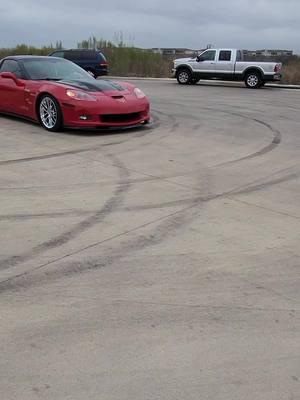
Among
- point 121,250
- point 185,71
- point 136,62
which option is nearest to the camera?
point 121,250

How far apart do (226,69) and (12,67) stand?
1587 cm

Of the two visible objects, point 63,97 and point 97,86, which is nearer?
point 63,97

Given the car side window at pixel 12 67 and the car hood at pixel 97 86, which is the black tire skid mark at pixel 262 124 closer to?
the car hood at pixel 97 86

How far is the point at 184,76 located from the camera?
26.5m

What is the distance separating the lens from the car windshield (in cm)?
1069

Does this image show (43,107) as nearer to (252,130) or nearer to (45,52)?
(252,130)

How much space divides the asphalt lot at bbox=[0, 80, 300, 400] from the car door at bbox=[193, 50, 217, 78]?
18.5 m

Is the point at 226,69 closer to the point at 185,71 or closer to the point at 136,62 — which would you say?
the point at 185,71

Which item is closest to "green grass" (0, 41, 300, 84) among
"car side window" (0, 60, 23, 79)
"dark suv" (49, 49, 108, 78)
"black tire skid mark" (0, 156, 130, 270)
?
"dark suv" (49, 49, 108, 78)

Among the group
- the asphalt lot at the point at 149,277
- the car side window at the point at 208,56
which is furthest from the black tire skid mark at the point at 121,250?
the car side window at the point at 208,56

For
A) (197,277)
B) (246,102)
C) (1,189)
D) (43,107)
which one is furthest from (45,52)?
(197,277)

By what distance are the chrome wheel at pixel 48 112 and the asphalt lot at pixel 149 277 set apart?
78.2 inches

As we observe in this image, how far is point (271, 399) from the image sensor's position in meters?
2.72

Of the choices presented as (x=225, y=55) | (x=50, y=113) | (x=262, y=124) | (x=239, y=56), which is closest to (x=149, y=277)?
(x=50, y=113)
